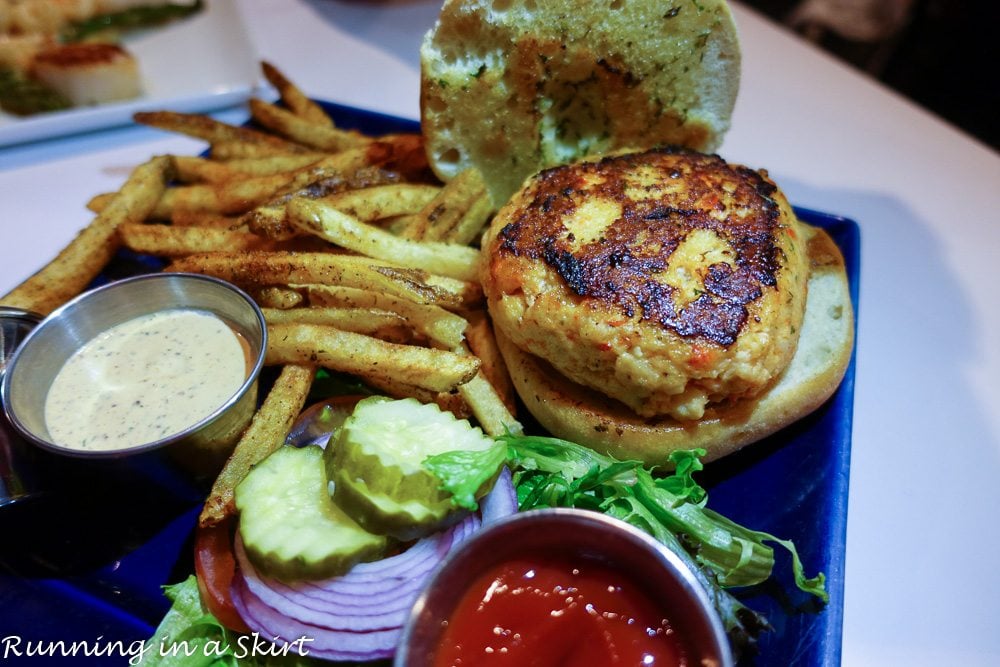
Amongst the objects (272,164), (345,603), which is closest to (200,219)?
(272,164)

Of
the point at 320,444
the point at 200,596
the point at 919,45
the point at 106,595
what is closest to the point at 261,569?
the point at 200,596

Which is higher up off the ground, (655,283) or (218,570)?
(655,283)

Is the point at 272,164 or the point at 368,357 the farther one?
the point at 272,164

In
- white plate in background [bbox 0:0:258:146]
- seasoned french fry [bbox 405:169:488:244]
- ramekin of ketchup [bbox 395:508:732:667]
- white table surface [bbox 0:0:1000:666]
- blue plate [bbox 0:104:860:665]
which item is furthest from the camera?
white plate in background [bbox 0:0:258:146]

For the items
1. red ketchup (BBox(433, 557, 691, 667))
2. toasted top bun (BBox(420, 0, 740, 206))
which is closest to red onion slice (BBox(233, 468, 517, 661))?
red ketchup (BBox(433, 557, 691, 667))

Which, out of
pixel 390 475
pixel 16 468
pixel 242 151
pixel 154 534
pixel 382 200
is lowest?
pixel 154 534

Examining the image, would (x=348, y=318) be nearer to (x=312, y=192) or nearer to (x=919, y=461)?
(x=312, y=192)

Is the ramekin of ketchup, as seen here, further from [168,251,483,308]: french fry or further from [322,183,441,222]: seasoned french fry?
[322,183,441,222]: seasoned french fry
